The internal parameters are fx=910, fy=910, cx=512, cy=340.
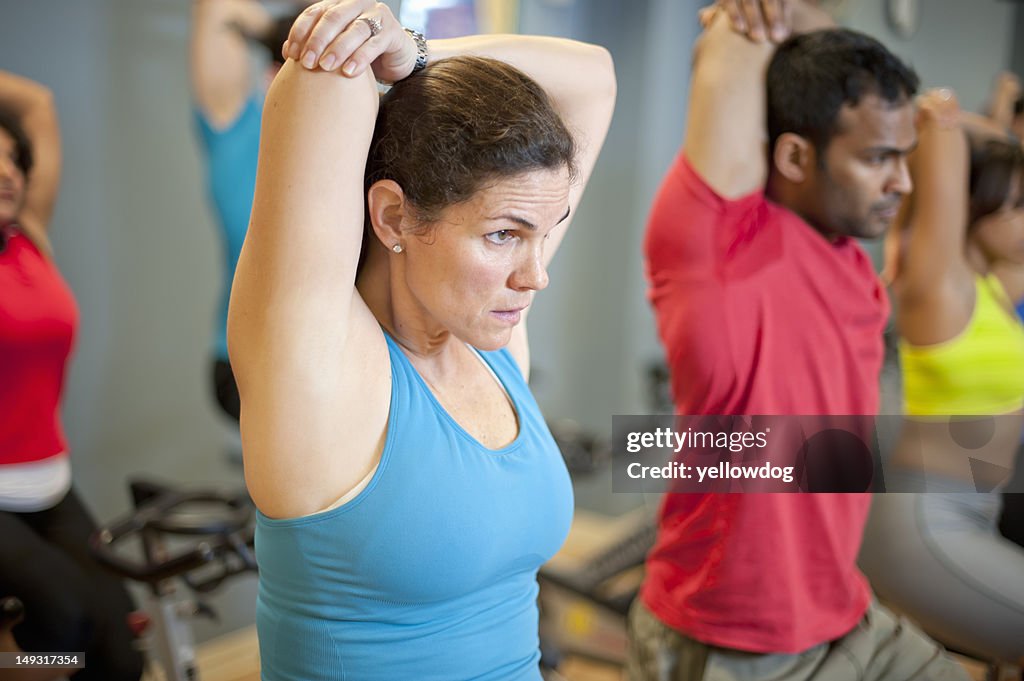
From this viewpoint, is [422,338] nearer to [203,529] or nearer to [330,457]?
[330,457]

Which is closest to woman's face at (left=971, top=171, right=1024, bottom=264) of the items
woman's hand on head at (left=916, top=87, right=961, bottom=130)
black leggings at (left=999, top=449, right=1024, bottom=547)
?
woman's hand on head at (left=916, top=87, right=961, bottom=130)

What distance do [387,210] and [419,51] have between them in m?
0.18

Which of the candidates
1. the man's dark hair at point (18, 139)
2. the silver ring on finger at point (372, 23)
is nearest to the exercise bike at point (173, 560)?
the man's dark hair at point (18, 139)

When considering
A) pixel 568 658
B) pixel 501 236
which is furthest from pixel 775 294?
pixel 568 658

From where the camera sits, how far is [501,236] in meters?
0.96

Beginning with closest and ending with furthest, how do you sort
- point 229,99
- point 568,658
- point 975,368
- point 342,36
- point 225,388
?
point 342,36, point 975,368, point 229,99, point 225,388, point 568,658

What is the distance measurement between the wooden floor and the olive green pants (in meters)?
0.15

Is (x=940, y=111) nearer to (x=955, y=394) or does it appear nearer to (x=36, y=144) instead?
(x=955, y=394)

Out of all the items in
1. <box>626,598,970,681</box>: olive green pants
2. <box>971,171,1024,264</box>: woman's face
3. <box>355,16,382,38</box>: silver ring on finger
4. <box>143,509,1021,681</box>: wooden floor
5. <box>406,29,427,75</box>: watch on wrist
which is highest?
<box>355,16,382,38</box>: silver ring on finger

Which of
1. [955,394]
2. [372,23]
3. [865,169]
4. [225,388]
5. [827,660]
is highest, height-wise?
[372,23]

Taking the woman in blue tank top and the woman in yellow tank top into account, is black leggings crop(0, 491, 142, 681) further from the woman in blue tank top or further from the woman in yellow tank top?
the woman in yellow tank top

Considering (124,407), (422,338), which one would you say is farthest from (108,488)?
(422,338)

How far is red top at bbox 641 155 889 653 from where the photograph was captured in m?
1.39

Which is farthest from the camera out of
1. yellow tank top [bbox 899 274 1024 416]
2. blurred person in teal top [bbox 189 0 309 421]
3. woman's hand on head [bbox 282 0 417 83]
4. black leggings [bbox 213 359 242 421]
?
black leggings [bbox 213 359 242 421]
